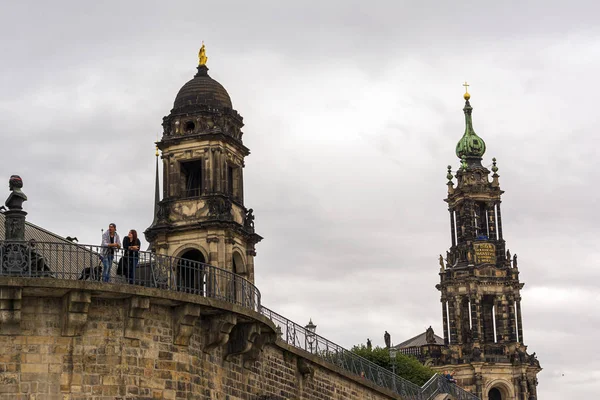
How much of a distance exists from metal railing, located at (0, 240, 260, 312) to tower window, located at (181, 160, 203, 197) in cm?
2318

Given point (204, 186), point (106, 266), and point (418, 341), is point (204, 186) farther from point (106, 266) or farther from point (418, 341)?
point (418, 341)

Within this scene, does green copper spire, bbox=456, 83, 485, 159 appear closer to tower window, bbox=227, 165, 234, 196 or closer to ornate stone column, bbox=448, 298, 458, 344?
ornate stone column, bbox=448, 298, 458, 344

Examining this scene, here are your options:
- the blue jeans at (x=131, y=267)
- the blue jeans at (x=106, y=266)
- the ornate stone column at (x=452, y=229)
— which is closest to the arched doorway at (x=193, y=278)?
the blue jeans at (x=131, y=267)

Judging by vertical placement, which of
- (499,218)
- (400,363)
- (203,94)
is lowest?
(400,363)

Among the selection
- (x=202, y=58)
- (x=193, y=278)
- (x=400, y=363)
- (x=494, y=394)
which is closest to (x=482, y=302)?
(x=494, y=394)

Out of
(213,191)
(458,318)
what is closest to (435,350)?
(458,318)

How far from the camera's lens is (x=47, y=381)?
23625 mm

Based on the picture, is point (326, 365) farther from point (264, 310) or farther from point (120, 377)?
point (120, 377)

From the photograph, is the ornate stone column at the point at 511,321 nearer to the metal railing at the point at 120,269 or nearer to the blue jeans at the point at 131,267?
the metal railing at the point at 120,269

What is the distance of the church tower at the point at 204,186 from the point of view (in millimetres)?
51406

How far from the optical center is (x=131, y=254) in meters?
25.8

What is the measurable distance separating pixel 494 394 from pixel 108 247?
83964 mm

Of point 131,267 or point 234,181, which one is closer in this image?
point 131,267

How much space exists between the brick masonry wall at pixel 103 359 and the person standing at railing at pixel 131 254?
0.91m
